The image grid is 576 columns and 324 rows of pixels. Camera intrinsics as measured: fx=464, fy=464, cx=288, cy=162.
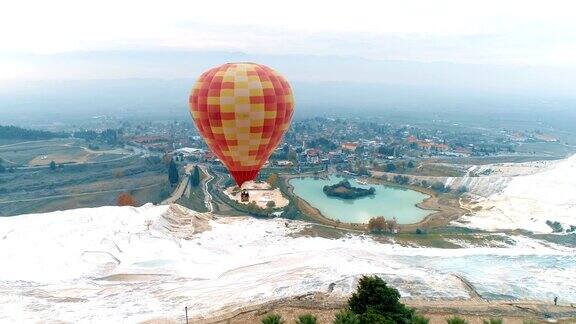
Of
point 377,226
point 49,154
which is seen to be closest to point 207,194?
point 377,226

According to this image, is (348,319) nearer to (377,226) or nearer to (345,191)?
(377,226)

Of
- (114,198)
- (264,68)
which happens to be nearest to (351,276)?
(264,68)

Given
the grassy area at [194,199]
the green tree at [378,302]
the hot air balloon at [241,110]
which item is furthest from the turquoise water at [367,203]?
the green tree at [378,302]

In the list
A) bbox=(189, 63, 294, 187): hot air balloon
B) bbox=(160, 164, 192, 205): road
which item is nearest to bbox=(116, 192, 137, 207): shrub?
bbox=(160, 164, 192, 205): road

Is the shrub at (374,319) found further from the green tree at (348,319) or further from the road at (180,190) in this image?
the road at (180,190)

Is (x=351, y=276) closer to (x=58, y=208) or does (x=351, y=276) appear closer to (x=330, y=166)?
(x=58, y=208)

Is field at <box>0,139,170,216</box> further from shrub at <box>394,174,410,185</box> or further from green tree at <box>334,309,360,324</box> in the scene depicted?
green tree at <box>334,309,360,324</box>
